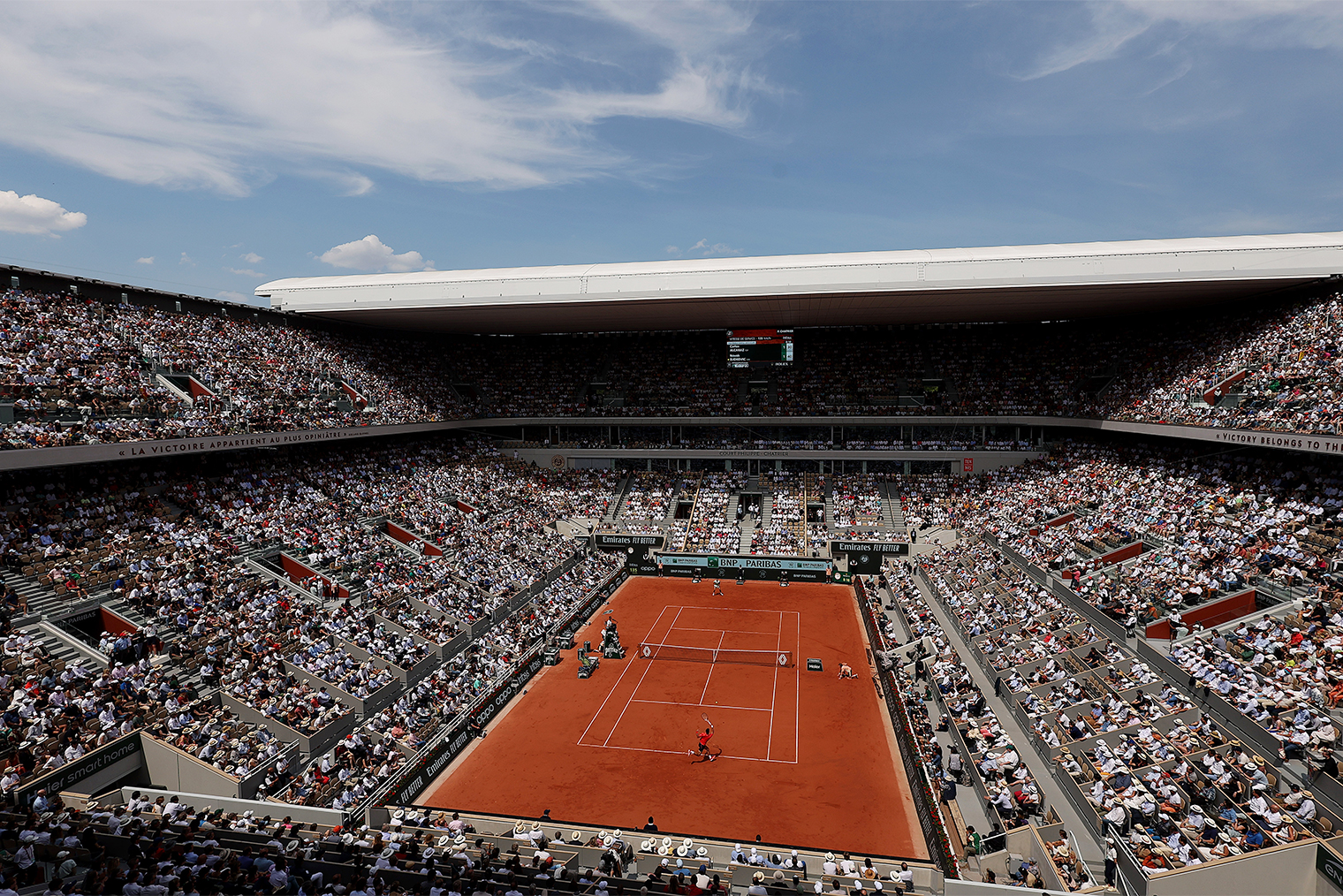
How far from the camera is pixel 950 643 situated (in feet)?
93.3

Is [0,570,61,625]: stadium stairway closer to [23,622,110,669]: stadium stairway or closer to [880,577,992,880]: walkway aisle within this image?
[23,622,110,669]: stadium stairway

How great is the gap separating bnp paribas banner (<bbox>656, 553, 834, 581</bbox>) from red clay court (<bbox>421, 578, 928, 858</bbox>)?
7.52m

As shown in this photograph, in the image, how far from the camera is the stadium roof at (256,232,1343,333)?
116 feet

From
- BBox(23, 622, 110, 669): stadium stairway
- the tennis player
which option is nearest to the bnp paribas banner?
the tennis player

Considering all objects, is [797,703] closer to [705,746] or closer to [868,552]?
[705,746]

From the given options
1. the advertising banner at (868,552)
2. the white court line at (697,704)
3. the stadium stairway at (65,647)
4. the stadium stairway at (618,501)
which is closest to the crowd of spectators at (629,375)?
the stadium stairway at (618,501)

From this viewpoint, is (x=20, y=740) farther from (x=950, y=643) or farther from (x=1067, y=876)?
(x=950, y=643)

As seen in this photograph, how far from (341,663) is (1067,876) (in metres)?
21.5

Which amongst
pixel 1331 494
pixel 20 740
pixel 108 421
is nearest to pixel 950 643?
pixel 1331 494

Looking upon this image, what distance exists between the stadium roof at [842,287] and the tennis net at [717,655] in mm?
19743

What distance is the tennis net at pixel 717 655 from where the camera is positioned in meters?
29.3

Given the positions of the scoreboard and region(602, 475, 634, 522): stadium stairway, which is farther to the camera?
region(602, 475, 634, 522): stadium stairway

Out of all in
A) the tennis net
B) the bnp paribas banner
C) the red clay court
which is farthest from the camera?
the bnp paribas banner

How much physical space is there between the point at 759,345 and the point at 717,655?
80.5 feet
